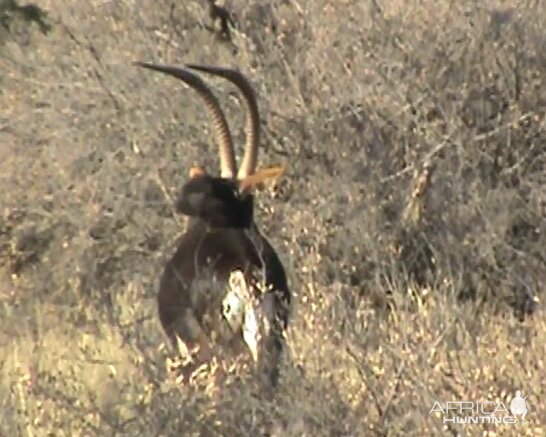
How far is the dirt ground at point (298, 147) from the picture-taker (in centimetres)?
1042

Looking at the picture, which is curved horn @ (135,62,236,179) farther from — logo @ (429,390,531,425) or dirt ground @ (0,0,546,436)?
logo @ (429,390,531,425)

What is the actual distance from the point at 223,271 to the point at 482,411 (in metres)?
1.74

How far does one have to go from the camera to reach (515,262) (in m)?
10.4

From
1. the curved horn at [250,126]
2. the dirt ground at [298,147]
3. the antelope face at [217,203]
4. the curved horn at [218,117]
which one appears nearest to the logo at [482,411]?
the antelope face at [217,203]


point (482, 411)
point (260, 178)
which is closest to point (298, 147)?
point (260, 178)

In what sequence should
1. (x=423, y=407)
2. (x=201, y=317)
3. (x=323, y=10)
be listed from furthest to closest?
(x=323, y=10) → (x=201, y=317) → (x=423, y=407)

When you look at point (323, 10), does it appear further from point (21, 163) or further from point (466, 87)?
point (21, 163)

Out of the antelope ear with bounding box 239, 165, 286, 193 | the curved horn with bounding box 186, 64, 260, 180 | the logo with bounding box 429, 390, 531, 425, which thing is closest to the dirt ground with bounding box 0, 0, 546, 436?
the curved horn with bounding box 186, 64, 260, 180

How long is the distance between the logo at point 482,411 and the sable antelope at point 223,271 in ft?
2.34

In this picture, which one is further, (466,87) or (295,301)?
(466,87)

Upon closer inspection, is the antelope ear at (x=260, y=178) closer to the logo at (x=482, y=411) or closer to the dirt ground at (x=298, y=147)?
the dirt ground at (x=298, y=147)

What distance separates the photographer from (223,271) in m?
7.43

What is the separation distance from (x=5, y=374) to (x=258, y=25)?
424 cm

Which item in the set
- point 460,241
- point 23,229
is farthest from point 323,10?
point 23,229
